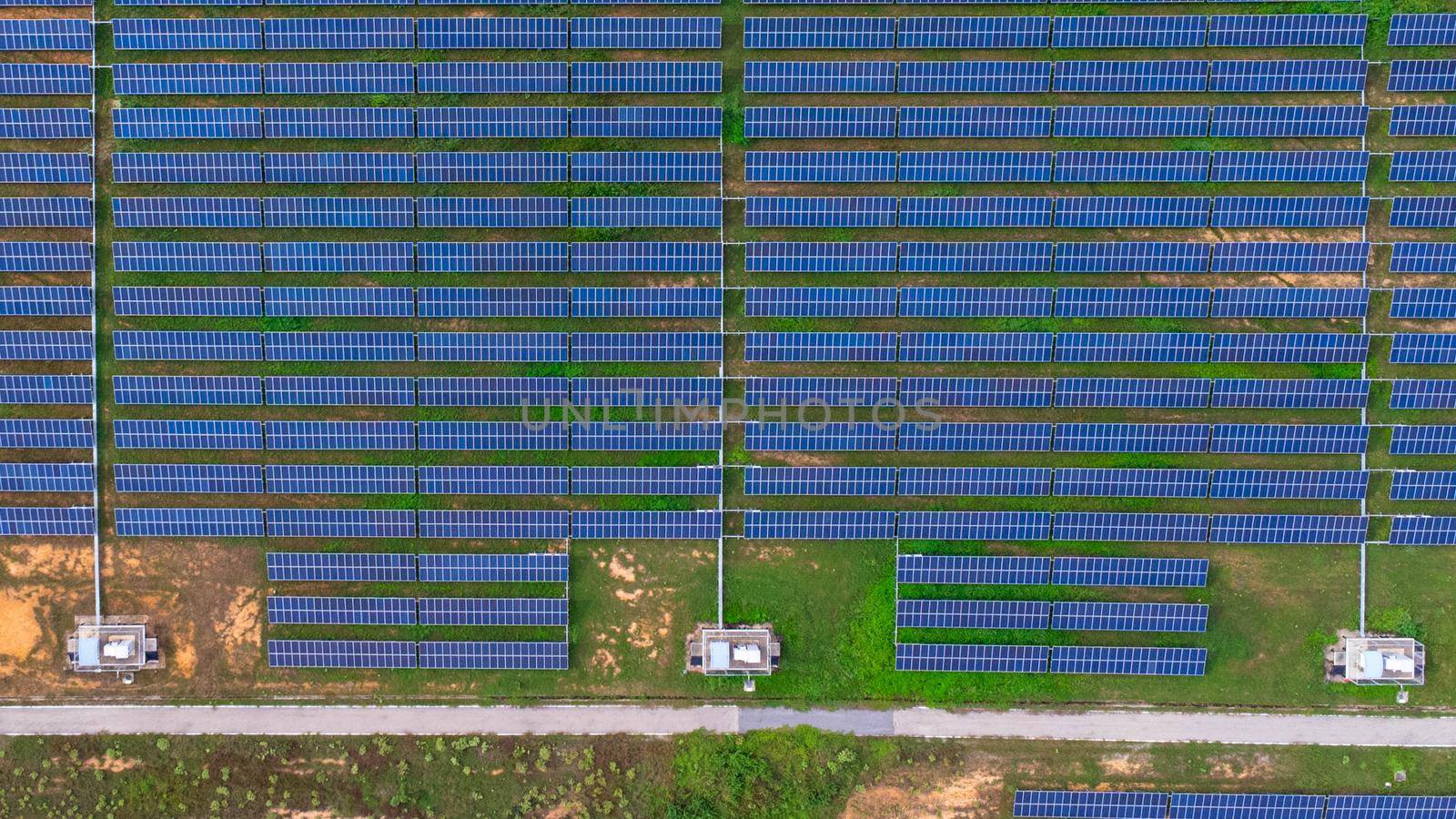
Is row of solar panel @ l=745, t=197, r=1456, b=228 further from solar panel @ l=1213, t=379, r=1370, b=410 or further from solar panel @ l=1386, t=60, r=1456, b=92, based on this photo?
solar panel @ l=1213, t=379, r=1370, b=410

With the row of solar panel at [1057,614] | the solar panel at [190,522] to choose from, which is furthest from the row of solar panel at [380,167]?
the row of solar panel at [1057,614]

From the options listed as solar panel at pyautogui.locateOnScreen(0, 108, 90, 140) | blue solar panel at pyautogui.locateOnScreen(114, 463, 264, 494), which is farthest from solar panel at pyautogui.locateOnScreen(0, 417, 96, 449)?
solar panel at pyautogui.locateOnScreen(0, 108, 90, 140)

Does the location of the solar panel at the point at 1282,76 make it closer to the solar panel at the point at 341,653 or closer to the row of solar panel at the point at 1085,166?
the row of solar panel at the point at 1085,166

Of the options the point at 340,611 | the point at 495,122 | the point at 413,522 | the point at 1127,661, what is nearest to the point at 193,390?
the point at 413,522

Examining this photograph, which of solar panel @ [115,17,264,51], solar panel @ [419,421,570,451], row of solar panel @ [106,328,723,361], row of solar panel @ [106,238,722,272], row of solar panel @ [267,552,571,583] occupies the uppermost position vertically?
solar panel @ [115,17,264,51]

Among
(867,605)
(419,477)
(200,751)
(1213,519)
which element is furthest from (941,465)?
(200,751)

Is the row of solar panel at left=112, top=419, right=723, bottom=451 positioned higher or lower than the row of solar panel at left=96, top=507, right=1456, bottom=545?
higher

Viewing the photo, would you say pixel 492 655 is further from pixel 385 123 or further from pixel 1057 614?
pixel 1057 614
